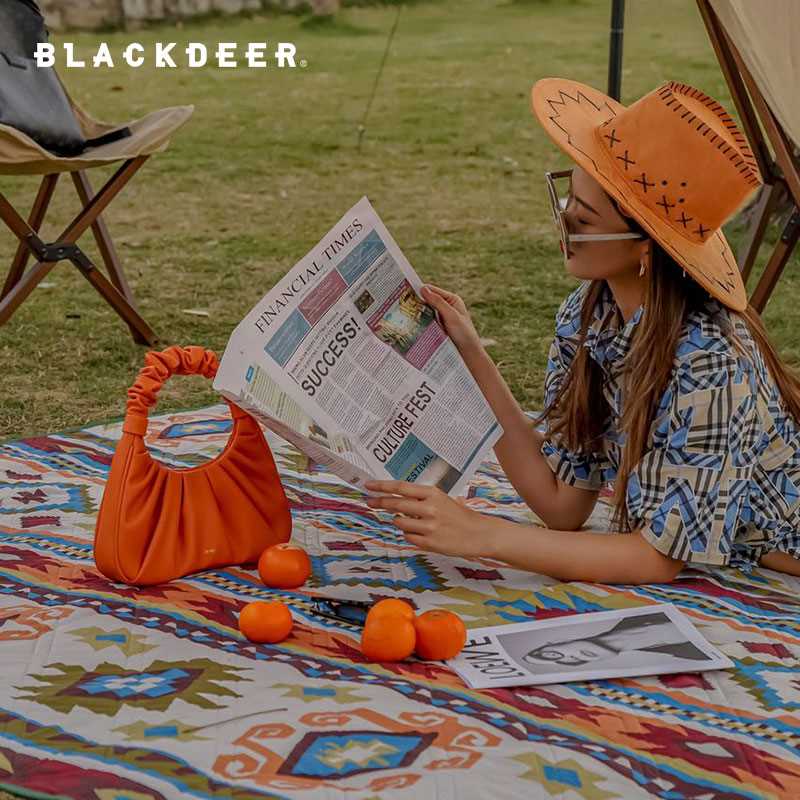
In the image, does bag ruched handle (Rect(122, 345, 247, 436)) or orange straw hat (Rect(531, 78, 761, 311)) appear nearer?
orange straw hat (Rect(531, 78, 761, 311))

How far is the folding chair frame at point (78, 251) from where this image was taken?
347 cm

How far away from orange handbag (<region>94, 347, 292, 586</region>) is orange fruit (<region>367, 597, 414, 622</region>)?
1.23ft

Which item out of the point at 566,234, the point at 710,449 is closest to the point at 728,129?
the point at 566,234

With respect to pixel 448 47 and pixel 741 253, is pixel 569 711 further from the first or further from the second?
pixel 448 47

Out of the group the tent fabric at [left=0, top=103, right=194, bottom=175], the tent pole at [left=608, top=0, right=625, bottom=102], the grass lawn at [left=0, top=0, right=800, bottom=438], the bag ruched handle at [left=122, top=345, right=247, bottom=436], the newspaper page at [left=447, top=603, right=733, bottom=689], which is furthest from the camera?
the tent pole at [left=608, top=0, right=625, bottom=102]

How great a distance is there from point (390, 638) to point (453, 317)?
23.0 inches

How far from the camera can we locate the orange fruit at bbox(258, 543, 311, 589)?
2158 mm

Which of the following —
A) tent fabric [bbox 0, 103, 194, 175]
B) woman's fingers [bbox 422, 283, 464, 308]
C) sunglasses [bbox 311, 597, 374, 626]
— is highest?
tent fabric [bbox 0, 103, 194, 175]

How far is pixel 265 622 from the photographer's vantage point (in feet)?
6.45

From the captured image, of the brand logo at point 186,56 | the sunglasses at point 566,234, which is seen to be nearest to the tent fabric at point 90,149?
the sunglasses at point 566,234

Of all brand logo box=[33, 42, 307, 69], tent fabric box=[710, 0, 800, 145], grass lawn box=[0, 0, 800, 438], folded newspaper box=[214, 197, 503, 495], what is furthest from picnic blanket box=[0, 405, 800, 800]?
brand logo box=[33, 42, 307, 69]

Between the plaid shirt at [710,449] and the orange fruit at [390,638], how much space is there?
16.6 inches

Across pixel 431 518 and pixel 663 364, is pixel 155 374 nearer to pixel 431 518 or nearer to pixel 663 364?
pixel 431 518

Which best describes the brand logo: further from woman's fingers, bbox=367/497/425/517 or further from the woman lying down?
woman's fingers, bbox=367/497/425/517
